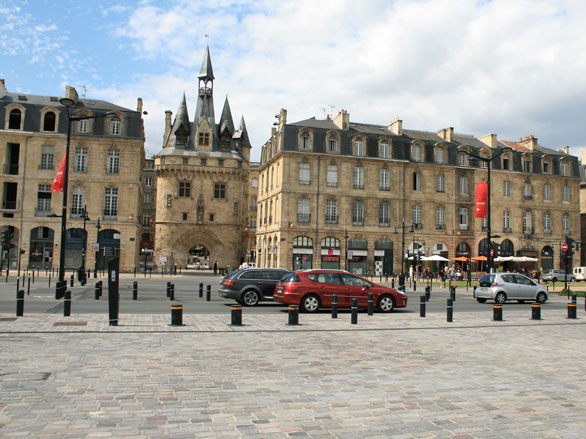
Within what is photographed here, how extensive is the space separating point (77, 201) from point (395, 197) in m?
27.6

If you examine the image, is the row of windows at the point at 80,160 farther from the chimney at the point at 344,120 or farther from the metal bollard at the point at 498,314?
the metal bollard at the point at 498,314

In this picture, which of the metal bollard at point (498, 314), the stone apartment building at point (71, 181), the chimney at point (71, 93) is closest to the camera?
the metal bollard at point (498, 314)

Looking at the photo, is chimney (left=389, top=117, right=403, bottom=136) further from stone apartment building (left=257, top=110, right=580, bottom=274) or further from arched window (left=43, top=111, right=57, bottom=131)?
arched window (left=43, top=111, right=57, bottom=131)

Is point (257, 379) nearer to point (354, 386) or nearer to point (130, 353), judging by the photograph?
point (354, 386)

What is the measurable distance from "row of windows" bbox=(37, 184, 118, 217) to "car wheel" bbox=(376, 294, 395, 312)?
1310 inches

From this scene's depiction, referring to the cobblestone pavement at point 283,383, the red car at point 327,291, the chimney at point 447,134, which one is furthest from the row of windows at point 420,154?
the cobblestone pavement at point 283,383

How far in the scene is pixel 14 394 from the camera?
20.2 ft

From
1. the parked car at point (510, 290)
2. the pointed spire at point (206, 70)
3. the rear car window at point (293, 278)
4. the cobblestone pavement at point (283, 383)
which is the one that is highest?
the pointed spire at point (206, 70)

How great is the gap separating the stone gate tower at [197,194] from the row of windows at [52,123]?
43.4 feet

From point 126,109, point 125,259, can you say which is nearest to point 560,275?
point 125,259

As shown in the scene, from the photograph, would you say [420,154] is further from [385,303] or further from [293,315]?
[293,315]

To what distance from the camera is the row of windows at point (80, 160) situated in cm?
4459

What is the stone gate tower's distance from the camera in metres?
58.4

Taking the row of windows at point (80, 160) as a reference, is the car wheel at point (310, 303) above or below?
below
